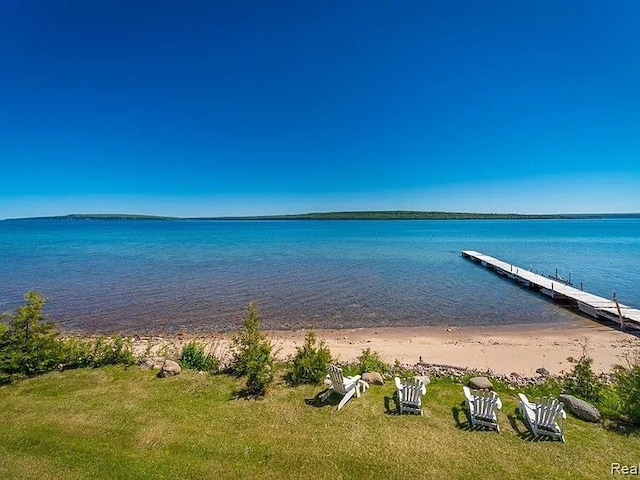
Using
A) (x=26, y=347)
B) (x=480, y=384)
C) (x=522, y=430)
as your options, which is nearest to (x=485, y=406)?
(x=522, y=430)

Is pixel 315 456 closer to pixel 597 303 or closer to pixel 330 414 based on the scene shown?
pixel 330 414

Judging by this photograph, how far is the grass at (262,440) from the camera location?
21.9 feet

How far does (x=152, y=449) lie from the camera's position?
7.22 m

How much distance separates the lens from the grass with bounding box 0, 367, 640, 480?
21.9 ft

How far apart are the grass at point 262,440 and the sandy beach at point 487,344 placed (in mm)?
4768

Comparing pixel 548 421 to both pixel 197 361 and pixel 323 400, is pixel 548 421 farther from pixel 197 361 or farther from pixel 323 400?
pixel 197 361

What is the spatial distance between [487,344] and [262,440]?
1322 cm

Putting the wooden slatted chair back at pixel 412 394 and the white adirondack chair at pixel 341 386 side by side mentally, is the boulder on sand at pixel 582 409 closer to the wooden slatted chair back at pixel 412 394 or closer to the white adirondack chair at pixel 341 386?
the wooden slatted chair back at pixel 412 394

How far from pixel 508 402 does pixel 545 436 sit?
1.72 metres

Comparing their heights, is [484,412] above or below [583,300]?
above

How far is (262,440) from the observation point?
761 centimetres

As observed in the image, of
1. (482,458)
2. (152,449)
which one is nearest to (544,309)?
(482,458)

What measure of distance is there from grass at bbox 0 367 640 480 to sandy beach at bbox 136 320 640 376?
4768 mm

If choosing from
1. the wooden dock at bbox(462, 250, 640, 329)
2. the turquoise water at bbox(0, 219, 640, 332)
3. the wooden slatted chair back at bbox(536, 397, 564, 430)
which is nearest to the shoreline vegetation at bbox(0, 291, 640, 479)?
the wooden slatted chair back at bbox(536, 397, 564, 430)
